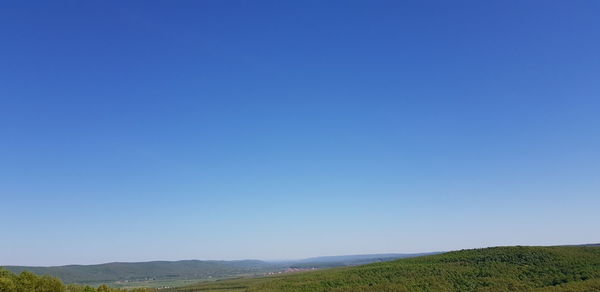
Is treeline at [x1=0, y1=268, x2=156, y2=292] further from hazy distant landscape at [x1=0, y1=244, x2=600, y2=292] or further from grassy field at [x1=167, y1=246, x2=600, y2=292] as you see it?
grassy field at [x1=167, y1=246, x2=600, y2=292]

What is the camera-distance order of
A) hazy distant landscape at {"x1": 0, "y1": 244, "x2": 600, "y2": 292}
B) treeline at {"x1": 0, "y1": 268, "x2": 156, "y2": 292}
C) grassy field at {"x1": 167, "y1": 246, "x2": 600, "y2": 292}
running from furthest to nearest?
grassy field at {"x1": 167, "y1": 246, "x2": 600, "y2": 292}
hazy distant landscape at {"x1": 0, "y1": 244, "x2": 600, "y2": 292}
treeline at {"x1": 0, "y1": 268, "x2": 156, "y2": 292}

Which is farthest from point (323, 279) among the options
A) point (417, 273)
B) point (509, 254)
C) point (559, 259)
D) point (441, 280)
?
point (559, 259)

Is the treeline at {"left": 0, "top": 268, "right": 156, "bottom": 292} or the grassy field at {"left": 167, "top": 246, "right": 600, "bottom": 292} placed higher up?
the treeline at {"left": 0, "top": 268, "right": 156, "bottom": 292}

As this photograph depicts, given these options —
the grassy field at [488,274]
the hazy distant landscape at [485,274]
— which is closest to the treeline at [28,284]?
the hazy distant landscape at [485,274]

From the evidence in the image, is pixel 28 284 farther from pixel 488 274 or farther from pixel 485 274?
pixel 488 274

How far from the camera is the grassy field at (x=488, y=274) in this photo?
389 feet

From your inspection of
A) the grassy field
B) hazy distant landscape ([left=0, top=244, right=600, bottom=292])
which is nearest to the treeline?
hazy distant landscape ([left=0, top=244, right=600, bottom=292])

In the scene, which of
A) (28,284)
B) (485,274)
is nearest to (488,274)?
(485,274)

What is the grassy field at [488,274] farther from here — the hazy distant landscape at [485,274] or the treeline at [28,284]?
the treeline at [28,284]

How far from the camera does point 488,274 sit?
5231 inches

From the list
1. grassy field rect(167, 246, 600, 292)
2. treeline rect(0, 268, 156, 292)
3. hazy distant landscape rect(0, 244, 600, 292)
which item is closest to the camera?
treeline rect(0, 268, 156, 292)

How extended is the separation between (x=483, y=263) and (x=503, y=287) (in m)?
30.0

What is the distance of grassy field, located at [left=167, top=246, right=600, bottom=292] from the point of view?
389 ft

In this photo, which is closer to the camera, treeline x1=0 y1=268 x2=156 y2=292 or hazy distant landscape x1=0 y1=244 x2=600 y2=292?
treeline x1=0 y1=268 x2=156 y2=292
